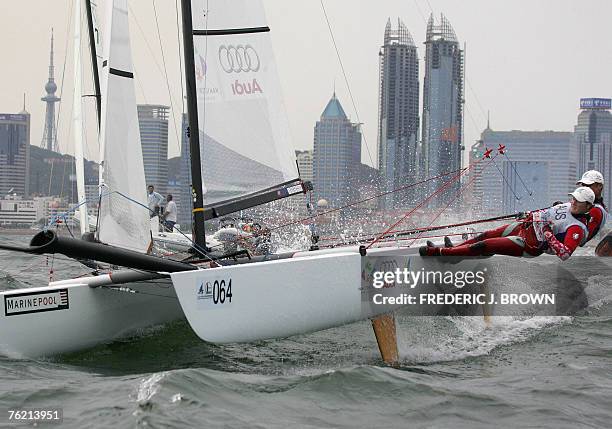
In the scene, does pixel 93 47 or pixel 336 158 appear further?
pixel 336 158

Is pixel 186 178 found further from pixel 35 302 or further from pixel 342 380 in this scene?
pixel 342 380

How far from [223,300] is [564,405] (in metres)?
1.79

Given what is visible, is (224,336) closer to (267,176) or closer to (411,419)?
(411,419)

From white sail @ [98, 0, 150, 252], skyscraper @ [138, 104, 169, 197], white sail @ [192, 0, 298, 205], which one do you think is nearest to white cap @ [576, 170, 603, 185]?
white sail @ [192, 0, 298, 205]

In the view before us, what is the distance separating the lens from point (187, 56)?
627cm

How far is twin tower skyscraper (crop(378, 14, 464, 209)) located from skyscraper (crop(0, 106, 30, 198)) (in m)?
25.4

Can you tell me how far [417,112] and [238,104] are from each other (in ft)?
206

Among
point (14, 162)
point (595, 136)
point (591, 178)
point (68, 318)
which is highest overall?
point (595, 136)

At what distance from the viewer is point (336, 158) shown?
143 ft

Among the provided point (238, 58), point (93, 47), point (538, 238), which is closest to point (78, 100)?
point (93, 47)

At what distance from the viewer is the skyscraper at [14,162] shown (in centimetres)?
6812

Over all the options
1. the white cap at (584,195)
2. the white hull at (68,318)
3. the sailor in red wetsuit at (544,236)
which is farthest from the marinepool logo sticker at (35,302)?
the white cap at (584,195)

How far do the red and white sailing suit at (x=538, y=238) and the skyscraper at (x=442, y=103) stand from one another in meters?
48.0

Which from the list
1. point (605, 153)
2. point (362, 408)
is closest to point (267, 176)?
point (362, 408)
